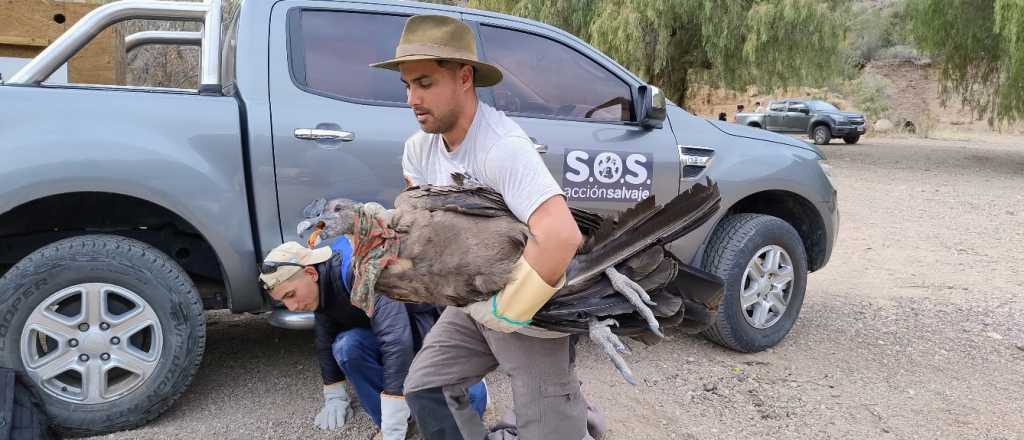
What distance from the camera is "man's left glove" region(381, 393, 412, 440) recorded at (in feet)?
8.70

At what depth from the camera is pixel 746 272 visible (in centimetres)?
384

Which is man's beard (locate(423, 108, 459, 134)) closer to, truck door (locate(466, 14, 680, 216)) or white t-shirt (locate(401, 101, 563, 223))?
white t-shirt (locate(401, 101, 563, 223))

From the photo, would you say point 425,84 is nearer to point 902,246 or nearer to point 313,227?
point 313,227

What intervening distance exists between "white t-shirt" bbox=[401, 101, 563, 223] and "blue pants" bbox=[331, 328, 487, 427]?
41.6 inches

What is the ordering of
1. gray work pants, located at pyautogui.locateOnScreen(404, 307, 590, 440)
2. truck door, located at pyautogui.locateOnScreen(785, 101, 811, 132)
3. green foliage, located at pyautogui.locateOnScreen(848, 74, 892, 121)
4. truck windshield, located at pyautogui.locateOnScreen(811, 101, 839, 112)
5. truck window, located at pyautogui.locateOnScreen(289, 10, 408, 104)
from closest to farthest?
1. gray work pants, located at pyautogui.locateOnScreen(404, 307, 590, 440)
2. truck window, located at pyautogui.locateOnScreen(289, 10, 408, 104)
3. truck windshield, located at pyautogui.locateOnScreen(811, 101, 839, 112)
4. truck door, located at pyautogui.locateOnScreen(785, 101, 811, 132)
5. green foliage, located at pyautogui.locateOnScreen(848, 74, 892, 121)

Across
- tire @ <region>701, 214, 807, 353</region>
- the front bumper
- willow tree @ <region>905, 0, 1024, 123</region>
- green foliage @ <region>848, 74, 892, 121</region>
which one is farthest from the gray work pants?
green foliage @ <region>848, 74, 892, 121</region>

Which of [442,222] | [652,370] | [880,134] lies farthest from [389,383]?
[880,134]

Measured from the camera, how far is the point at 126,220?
3131mm

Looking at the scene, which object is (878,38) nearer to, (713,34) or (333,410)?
(713,34)

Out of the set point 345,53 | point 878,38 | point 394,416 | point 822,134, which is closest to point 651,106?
point 345,53

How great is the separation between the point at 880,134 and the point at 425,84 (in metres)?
29.9

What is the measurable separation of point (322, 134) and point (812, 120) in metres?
22.8

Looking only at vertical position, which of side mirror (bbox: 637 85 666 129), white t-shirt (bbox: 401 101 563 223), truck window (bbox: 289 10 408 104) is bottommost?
white t-shirt (bbox: 401 101 563 223)

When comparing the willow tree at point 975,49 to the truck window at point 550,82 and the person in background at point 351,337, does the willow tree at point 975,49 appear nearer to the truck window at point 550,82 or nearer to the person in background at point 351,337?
the truck window at point 550,82
